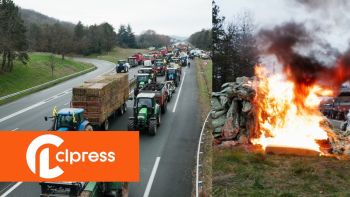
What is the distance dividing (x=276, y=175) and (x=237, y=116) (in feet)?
22.5

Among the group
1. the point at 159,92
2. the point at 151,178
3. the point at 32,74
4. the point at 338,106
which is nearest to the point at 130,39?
the point at 32,74

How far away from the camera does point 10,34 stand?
53.5 meters

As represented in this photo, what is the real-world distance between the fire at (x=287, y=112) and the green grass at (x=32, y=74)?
31.6 m

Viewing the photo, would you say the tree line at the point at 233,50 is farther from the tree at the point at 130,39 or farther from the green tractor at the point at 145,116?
the tree at the point at 130,39

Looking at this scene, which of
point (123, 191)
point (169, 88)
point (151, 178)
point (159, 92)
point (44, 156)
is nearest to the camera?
point (44, 156)

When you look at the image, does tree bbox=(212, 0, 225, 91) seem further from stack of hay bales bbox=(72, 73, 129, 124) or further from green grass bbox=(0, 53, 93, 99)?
green grass bbox=(0, 53, 93, 99)

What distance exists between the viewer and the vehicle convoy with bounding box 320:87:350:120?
24.4m

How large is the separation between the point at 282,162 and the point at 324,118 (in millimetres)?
5900

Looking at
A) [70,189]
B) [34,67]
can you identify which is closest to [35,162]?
[70,189]

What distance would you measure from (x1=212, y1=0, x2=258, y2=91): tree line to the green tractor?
5.24 meters

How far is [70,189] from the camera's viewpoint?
14.8 metres

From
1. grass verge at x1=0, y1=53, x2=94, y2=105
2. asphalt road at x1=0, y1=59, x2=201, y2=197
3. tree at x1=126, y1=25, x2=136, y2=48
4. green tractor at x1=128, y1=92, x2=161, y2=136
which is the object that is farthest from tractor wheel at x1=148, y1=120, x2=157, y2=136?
tree at x1=126, y1=25, x2=136, y2=48

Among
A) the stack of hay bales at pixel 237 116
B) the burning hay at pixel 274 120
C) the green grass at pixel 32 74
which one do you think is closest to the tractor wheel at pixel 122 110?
the stack of hay bales at pixel 237 116

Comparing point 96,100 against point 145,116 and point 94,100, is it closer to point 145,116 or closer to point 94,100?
point 94,100
